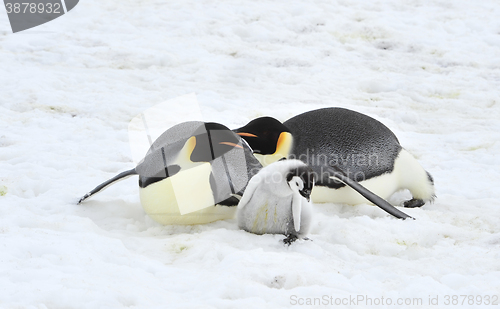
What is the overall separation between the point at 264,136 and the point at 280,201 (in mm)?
710

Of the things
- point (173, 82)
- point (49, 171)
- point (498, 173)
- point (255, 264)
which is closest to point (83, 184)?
point (49, 171)

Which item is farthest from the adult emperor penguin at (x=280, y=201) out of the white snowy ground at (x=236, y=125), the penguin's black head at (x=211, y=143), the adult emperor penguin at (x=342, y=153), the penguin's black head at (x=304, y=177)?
the adult emperor penguin at (x=342, y=153)

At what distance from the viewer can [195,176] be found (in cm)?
225

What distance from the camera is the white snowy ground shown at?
1.77 m

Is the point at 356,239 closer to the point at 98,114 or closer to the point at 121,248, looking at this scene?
the point at 121,248

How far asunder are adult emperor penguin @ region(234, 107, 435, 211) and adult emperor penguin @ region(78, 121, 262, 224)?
1.43 feet

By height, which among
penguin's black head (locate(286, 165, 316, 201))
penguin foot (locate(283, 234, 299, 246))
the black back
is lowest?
penguin foot (locate(283, 234, 299, 246))

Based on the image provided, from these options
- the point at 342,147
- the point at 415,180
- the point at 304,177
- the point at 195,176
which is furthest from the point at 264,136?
the point at 415,180

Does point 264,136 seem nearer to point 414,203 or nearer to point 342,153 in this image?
point 342,153

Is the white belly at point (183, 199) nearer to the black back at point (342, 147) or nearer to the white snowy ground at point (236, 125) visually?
the white snowy ground at point (236, 125)

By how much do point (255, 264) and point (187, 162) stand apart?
0.68 meters

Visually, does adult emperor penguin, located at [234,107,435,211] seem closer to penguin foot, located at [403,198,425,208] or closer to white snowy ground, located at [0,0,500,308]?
penguin foot, located at [403,198,425,208]

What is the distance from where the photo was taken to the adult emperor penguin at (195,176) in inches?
89.2

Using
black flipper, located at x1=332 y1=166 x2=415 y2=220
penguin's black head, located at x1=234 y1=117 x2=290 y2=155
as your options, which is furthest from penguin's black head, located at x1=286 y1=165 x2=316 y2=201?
penguin's black head, located at x1=234 y1=117 x2=290 y2=155
